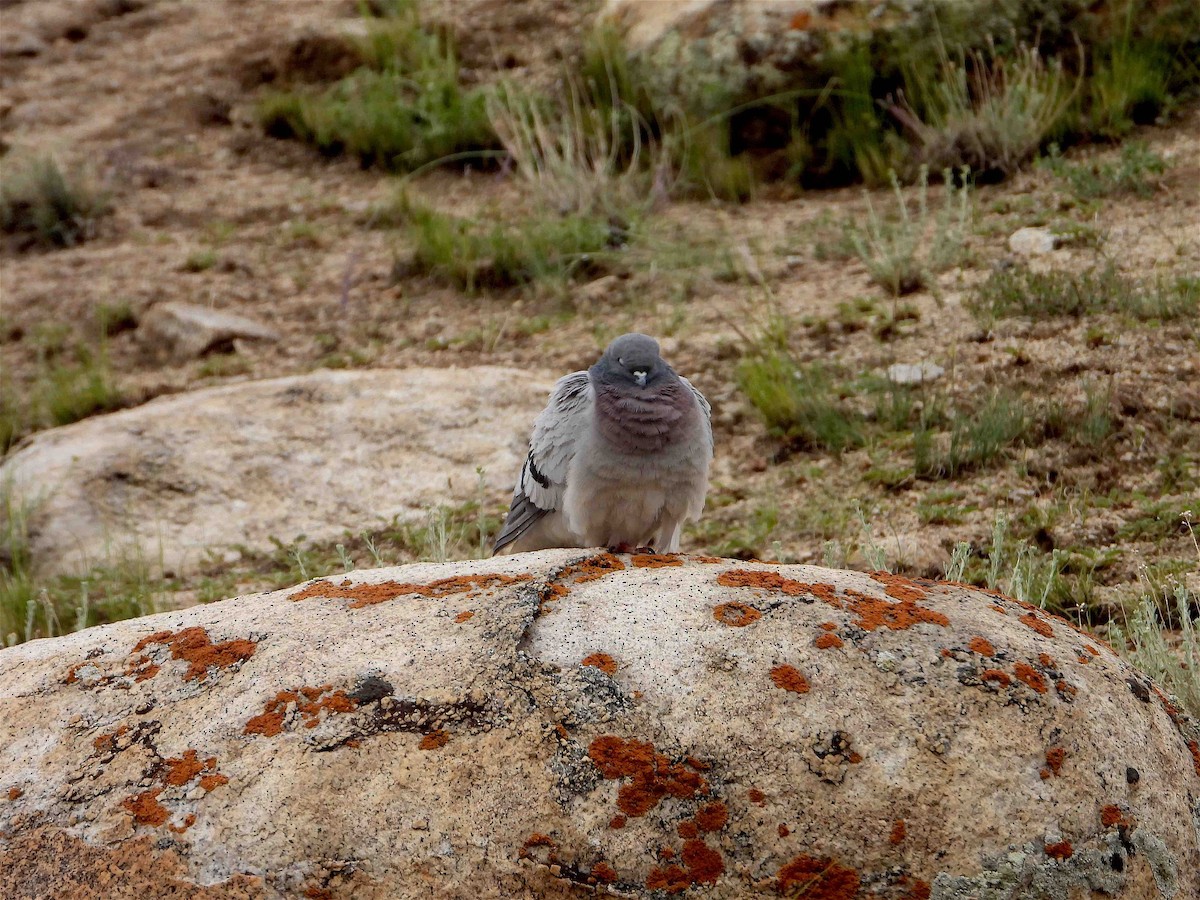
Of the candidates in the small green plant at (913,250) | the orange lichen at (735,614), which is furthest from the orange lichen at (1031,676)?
the small green plant at (913,250)

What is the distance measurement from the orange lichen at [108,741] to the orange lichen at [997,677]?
66.2 inches

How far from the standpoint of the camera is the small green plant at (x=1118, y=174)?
6695 mm

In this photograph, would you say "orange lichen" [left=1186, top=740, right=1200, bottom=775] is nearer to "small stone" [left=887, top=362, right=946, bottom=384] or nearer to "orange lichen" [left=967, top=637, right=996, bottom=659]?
"orange lichen" [left=967, top=637, right=996, bottom=659]

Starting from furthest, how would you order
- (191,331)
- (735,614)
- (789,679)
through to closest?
(191,331) → (735,614) → (789,679)

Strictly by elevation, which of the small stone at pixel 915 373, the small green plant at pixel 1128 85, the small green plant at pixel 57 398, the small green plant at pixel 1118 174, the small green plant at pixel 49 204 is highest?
the small green plant at pixel 1128 85

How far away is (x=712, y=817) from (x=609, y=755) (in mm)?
218

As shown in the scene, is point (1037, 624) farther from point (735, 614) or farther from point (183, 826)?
point (183, 826)

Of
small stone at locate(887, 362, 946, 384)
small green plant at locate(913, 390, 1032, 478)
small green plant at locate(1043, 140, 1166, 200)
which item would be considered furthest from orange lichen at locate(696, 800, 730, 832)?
small green plant at locate(1043, 140, 1166, 200)

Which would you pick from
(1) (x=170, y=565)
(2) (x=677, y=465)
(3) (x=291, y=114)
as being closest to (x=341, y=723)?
(2) (x=677, y=465)

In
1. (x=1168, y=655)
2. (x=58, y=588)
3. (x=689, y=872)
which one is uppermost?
(x=689, y=872)

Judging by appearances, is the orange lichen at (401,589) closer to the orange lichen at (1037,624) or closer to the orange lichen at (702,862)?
the orange lichen at (702,862)

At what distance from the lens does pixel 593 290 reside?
7.33m

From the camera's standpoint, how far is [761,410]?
19.1ft

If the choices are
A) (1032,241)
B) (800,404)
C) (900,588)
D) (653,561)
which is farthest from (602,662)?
(1032,241)
